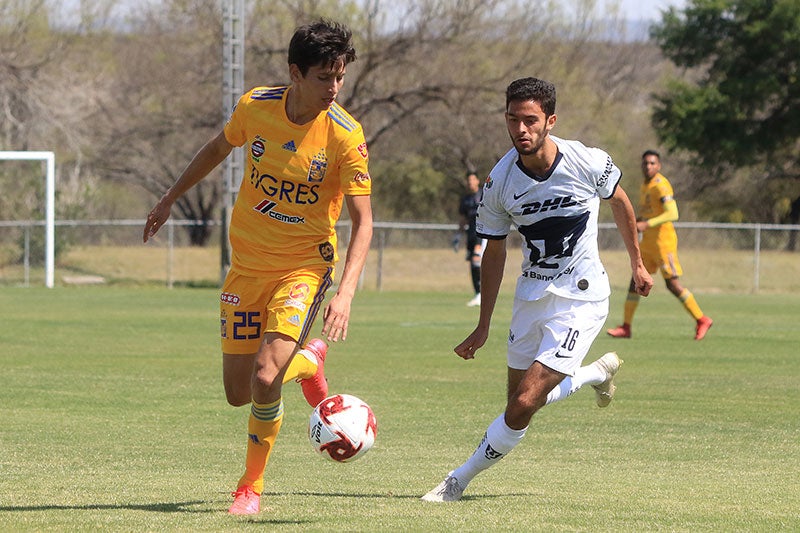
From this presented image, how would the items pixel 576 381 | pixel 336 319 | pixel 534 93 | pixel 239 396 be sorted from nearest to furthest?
pixel 336 319 < pixel 534 93 < pixel 239 396 < pixel 576 381

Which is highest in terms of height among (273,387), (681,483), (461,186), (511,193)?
(511,193)

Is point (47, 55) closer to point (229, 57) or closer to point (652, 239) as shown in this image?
point (229, 57)

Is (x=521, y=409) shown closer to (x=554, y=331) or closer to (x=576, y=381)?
(x=554, y=331)

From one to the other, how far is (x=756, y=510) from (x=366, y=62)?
34333 millimetres

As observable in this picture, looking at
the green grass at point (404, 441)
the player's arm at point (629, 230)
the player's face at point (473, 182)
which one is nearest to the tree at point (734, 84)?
the player's face at point (473, 182)

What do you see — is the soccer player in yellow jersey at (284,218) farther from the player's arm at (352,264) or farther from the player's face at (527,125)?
the player's face at (527,125)

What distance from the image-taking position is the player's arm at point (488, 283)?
656cm

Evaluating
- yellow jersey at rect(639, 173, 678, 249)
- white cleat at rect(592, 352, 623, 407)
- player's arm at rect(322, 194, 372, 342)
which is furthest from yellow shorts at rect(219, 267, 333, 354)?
yellow jersey at rect(639, 173, 678, 249)

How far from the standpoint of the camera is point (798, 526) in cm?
567

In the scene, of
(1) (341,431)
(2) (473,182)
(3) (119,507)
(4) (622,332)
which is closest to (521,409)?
(1) (341,431)

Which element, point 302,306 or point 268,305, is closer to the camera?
point 302,306

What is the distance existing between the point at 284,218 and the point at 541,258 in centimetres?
131

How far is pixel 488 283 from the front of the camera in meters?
6.62

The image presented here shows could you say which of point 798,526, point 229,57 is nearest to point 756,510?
point 798,526
